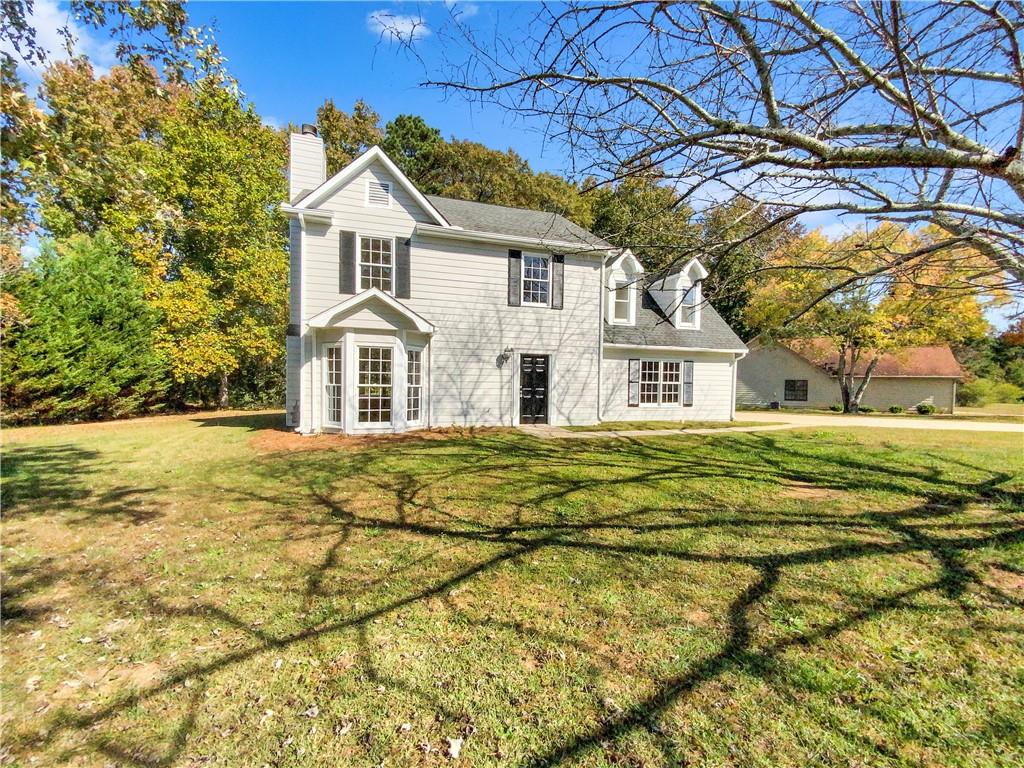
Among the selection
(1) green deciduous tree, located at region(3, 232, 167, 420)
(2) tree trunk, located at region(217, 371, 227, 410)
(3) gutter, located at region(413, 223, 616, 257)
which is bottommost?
(2) tree trunk, located at region(217, 371, 227, 410)

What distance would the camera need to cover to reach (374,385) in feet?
38.3

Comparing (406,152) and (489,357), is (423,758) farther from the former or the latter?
(406,152)

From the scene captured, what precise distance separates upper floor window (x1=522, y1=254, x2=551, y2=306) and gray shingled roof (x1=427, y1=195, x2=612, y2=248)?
71 cm

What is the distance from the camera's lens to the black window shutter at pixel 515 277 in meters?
13.3

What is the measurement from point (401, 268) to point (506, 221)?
392cm

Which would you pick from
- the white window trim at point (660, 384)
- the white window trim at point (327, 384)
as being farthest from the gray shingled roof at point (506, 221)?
the white window trim at point (327, 384)

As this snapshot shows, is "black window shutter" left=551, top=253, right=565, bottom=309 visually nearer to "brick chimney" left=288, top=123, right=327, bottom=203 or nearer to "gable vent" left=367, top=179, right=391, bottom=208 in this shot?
"gable vent" left=367, top=179, right=391, bottom=208

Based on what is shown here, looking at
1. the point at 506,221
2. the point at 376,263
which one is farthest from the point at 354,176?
the point at 506,221

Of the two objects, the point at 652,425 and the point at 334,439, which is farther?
the point at 652,425

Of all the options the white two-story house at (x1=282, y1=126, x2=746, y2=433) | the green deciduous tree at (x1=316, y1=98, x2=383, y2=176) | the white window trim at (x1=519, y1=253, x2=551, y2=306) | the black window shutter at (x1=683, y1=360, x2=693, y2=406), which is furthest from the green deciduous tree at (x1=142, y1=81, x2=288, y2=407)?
the black window shutter at (x1=683, y1=360, x2=693, y2=406)

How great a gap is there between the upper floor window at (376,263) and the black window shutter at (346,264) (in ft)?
0.77

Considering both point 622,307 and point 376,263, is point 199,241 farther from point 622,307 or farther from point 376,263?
point 622,307

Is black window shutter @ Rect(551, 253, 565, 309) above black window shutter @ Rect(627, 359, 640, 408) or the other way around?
above

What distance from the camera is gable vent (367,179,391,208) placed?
11984 mm
